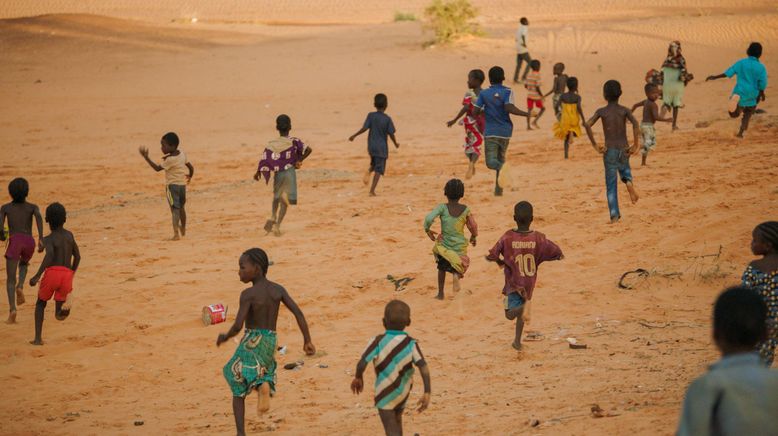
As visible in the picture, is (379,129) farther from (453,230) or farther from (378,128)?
(453,230)

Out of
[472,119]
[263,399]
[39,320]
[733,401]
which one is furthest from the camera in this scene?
[472,119]

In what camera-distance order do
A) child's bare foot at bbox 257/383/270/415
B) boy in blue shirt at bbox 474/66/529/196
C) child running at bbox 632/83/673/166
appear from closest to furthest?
child's bare foot at bbox 257/383/270/415 → boy in blue shirt at bbox 474/66/529/196 → child running at bbox 632/83/673/166

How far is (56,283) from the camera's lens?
9445 mm

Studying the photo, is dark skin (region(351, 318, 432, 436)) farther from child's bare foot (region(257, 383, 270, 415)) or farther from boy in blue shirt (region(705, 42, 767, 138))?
boy in blue shirt (region(705, 42, 767, 138))

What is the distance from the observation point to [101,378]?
8953 mm

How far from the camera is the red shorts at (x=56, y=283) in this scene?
31.0ft

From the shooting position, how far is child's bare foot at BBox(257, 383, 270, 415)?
682 centimetres

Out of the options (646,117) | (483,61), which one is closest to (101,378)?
(646,117)

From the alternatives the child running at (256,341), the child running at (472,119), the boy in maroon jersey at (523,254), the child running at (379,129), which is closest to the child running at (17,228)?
the child running at (256,341)

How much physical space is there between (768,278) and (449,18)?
2773 centimetres

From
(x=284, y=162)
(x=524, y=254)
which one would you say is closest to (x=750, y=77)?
(x=284, y=162)

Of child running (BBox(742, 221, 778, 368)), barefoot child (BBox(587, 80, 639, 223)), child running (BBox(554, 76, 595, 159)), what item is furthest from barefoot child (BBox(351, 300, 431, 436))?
child running (BBox(554, 76, 595, 159))

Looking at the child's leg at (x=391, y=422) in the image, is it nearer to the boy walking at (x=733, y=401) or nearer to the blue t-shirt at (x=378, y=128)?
the boy walking at (x=733, y=401)

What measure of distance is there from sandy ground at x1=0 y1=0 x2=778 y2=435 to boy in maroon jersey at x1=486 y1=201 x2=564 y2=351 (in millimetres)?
640
